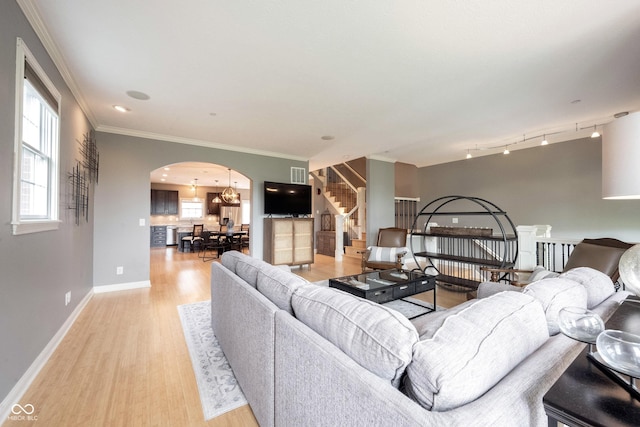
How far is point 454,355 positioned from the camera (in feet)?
2.39

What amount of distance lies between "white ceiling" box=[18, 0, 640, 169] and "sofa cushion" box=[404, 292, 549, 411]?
1968mm

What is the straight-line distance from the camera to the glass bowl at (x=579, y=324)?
2.85 ft

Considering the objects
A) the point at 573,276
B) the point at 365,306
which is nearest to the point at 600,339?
the point at 365,306

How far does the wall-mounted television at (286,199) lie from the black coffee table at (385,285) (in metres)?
2.78

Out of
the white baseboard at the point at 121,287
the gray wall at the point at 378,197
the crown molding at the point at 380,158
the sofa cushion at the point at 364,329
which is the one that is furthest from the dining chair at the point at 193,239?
the sofa cushion at the point at 364,329

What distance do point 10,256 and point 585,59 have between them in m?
4.76

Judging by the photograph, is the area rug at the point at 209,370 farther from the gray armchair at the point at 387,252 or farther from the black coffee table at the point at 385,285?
the gray armchair at the point at 387,252

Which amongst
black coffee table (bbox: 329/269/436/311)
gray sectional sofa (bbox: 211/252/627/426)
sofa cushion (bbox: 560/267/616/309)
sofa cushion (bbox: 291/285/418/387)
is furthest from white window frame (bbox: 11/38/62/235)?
sofa cushion (bbox: 560/267/616/309)

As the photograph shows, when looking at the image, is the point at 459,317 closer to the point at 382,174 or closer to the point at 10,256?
the point at 10,256

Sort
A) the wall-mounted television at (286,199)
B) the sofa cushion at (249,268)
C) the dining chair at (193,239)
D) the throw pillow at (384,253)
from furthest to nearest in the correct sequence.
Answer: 1. the dining chair at (193,239)
2. the wall-mounted television at (286,199)
3. the throw pillow at (384,253)
4. the sofa cushion at (249,268)

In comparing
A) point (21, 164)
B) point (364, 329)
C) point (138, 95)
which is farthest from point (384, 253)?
point (21, 164)

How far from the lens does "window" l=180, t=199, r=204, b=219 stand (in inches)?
422

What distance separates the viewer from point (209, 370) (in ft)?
6.70

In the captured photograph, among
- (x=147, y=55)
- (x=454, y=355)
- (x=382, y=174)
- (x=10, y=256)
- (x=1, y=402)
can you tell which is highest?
(x=147, y=55)
